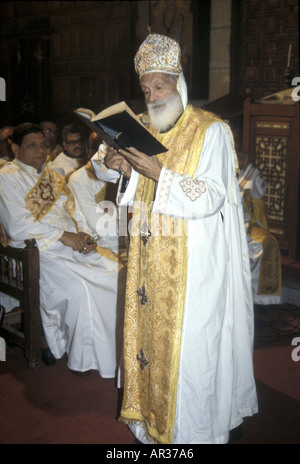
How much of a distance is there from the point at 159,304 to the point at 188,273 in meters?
0.24

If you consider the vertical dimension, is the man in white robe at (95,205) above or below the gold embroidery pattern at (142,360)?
above

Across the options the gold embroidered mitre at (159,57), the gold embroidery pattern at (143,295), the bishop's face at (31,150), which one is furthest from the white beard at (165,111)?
the bishop's face at (31,150)

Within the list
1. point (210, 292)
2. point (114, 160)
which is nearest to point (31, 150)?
point (114, 160)

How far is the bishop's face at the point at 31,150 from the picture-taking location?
409 cm

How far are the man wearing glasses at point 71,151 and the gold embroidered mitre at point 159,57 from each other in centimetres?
262

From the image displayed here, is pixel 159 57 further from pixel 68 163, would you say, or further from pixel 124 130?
pixel 68 163

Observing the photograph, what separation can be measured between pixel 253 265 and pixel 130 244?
246 cm

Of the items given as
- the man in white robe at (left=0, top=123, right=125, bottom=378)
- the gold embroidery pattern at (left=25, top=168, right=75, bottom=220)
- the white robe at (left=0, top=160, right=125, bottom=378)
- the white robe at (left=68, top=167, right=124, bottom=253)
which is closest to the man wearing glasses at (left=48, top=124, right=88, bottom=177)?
the white robe at (left=68, top=167, right=124, bottom=253)

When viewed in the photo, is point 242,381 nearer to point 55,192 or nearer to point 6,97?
point 55,192

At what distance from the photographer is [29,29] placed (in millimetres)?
10492

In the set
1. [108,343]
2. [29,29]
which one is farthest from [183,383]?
[29,29]

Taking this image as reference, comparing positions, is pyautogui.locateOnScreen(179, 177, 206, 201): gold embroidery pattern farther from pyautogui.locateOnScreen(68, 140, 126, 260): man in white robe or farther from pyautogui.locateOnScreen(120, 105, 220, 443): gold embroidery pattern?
pyautogui.locateOnScreen(68, 140, 126, 260): man in white robe

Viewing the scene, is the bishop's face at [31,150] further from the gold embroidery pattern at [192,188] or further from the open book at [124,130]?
the gold embroidery pattern at [192,188]

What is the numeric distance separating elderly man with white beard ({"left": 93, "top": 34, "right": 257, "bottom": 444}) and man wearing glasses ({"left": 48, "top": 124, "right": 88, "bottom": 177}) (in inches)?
103
